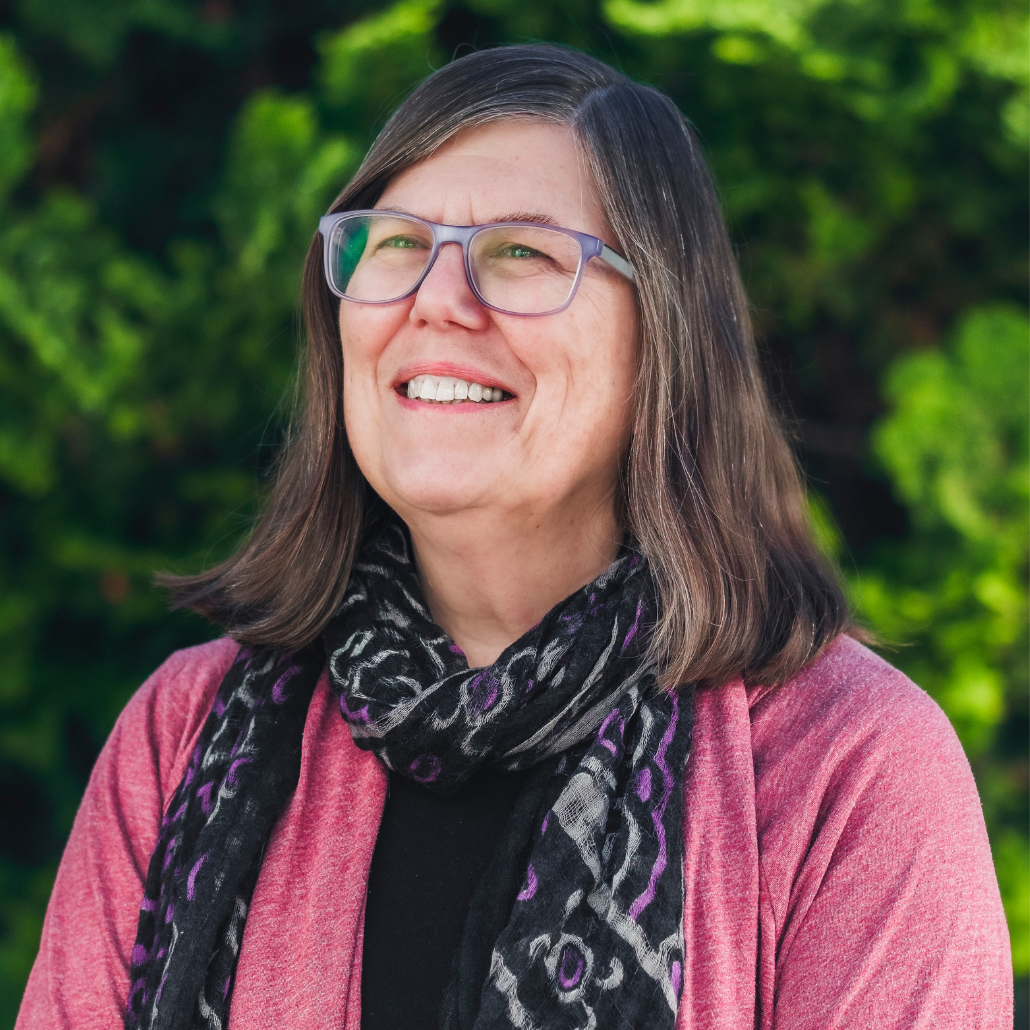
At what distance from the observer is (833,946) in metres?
1.34

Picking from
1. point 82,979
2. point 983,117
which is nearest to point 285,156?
point 983,117

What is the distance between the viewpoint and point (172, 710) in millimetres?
1872

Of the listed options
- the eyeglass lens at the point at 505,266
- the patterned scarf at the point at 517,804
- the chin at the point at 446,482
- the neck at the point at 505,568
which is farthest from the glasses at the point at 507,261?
the patterned scarf at the point at 517,804

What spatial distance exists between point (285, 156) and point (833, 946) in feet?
9.30

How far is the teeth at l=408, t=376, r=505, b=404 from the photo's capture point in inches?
65.9

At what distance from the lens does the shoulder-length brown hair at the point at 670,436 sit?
1.65 metres

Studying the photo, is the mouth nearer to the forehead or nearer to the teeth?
the teeth

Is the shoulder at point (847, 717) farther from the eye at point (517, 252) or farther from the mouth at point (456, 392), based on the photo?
the eye at point (517, 252)

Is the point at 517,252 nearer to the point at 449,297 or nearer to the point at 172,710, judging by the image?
the point at 449,297

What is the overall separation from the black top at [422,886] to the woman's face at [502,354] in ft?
1.54

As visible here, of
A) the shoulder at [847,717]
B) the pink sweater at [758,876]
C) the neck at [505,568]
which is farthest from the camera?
the neck at [505,568]

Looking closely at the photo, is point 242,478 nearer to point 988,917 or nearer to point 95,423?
point 95,423

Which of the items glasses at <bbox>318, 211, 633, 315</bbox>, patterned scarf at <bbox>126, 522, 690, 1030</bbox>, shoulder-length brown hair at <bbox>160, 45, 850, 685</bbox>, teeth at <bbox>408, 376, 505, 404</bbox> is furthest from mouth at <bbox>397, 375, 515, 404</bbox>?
patterned scarf at <bbox>126, 522, 690, 1030</bbox>

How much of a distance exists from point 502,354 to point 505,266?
141 mm
